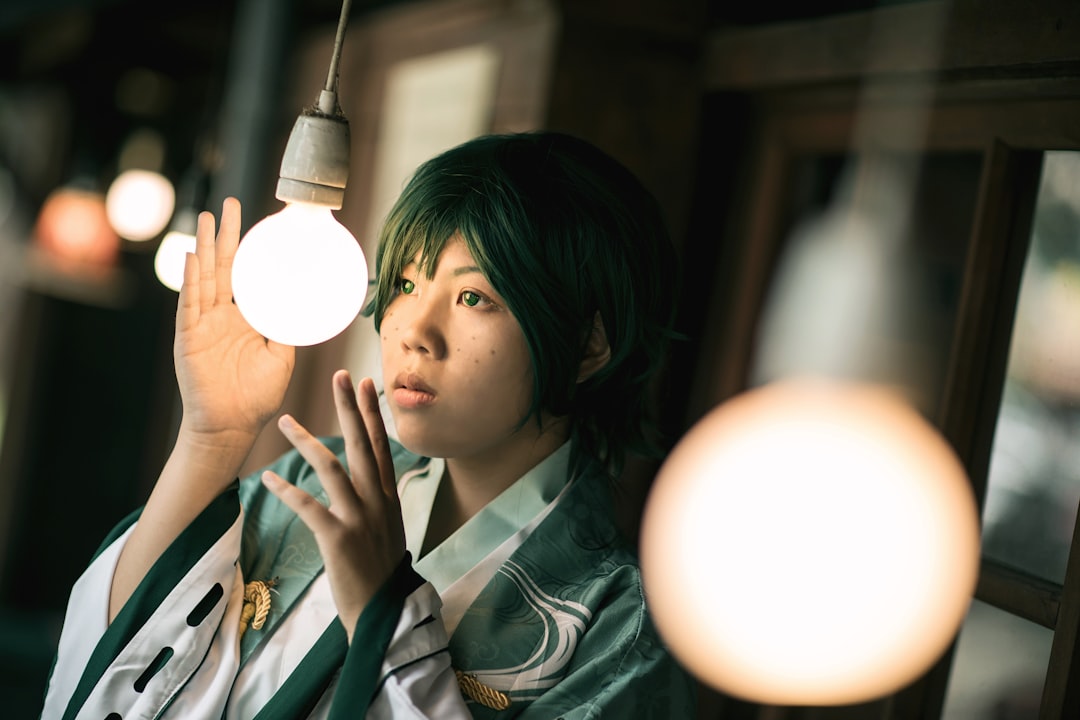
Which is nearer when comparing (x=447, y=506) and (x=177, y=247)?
(x=447, y=506)

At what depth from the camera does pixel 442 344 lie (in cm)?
162

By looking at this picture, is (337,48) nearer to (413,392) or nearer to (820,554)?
(413,392)

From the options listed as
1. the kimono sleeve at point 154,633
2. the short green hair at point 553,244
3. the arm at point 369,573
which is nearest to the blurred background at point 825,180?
the short green hair at point 553,244

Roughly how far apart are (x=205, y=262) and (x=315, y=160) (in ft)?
1.40

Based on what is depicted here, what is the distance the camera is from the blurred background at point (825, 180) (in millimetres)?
1839

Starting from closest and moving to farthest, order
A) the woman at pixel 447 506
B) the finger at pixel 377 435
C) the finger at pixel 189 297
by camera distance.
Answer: the finger at pixel 377 435, the woman at pixel 447 506, the finger at pixel 189 297

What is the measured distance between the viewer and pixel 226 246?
1.77m

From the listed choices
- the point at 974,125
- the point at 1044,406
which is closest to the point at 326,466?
the point at 1044,406

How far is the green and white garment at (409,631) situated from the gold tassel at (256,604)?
10mm

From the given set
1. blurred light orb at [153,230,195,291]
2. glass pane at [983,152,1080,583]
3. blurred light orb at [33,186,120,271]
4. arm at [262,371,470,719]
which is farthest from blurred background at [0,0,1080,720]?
blurred light orb at [33,186,120,271]

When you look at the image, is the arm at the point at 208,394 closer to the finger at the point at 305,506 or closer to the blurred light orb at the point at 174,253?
the finger at the point at 305,506

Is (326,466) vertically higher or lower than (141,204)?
lower

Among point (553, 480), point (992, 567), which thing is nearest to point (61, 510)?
point (553, 480)

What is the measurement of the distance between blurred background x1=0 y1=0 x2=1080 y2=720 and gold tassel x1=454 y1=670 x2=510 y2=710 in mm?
784
